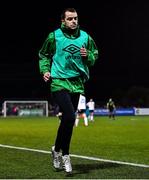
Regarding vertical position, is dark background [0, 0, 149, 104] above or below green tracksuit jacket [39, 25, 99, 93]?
above

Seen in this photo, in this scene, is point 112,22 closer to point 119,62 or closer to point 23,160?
point 119,62

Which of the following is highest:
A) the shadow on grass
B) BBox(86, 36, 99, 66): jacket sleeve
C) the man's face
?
the man's face

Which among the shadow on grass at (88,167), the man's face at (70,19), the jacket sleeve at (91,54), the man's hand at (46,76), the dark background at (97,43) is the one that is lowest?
the shadow on grass at (88,167)

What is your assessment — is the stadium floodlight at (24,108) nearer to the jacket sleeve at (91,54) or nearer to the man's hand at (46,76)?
the jacket sleeve at (91,54)

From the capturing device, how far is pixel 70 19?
21.6 ft

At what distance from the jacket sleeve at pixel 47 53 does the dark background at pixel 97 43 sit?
56904 millimetres

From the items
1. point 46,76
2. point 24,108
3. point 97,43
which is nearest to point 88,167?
point 46,76

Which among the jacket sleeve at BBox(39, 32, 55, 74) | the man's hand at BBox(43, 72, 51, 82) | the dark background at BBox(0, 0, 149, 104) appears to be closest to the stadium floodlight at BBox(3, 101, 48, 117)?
the dark background at BBox(0, 0, 149, 104)

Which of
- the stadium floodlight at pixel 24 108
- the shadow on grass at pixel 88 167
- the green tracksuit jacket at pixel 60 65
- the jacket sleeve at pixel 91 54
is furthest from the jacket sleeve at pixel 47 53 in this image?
the stadium floodlight at pixel 24 108

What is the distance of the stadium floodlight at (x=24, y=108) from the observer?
186 ft

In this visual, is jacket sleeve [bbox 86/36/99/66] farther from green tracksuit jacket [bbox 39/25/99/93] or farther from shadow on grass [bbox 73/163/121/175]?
shadow on grass [bbox 73/163/121/175]

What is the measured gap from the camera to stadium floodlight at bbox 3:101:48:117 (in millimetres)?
56719

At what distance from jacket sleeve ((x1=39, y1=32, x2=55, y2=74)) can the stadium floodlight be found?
49.6 meters

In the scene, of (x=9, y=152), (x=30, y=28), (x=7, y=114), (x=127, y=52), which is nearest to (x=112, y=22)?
(x=127, y=52)
